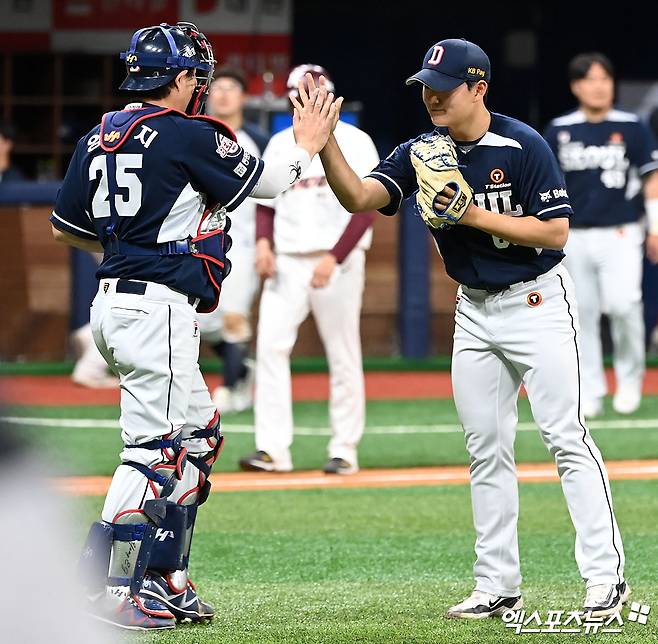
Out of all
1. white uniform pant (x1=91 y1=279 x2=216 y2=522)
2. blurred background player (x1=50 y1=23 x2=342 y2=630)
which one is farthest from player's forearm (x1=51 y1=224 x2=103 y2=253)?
white uniform pant (x1=91 y1=279 x2=216 y2=522)

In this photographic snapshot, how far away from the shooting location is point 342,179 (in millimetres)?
4219

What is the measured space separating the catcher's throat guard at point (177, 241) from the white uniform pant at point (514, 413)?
854 mm

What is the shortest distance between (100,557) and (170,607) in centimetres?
50

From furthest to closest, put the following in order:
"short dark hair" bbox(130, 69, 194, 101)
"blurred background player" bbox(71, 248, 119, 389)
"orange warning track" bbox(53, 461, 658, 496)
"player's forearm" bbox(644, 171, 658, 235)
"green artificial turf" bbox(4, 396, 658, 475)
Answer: "blurred background player" bbox(71, 248, 119, 389) < "player's forearm" bbox(644, 171, 658, 235) < "green artificial turf" bbox(4, 396, 658, 475) < "orange warning track" bbox(53, 461, 658, 496) < "short dark hair" bbox(130, 69, 194, 101)

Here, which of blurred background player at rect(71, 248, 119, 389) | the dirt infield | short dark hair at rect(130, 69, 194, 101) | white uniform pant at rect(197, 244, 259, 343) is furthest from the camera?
blurred background player at rect(71, 248, 119, 389)

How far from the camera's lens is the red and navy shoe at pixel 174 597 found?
13.6 feet

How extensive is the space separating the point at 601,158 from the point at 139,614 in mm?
6337

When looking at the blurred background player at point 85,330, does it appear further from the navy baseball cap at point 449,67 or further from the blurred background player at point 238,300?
the navy baseball cap at point 449,67

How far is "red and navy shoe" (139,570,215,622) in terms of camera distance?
415cm

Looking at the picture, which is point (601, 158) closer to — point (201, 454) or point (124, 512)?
point (201, 454)

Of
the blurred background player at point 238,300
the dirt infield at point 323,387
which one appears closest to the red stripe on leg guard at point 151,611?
the blurred background player at point 238,300

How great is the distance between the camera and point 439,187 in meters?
3.95

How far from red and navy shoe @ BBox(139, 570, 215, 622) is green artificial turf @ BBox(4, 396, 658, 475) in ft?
10.9

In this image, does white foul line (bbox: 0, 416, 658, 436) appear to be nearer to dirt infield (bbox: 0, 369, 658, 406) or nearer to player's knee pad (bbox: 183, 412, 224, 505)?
dirt infield (bbox: 0, 369, 658, 406)
